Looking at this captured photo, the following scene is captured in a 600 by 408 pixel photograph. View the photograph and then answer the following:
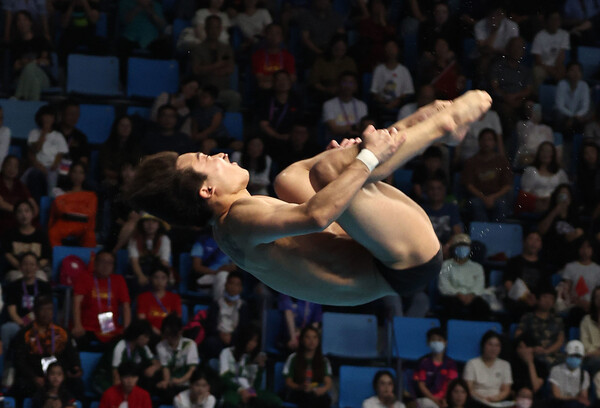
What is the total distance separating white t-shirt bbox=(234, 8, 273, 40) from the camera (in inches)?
394

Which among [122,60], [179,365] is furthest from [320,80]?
[179,365]

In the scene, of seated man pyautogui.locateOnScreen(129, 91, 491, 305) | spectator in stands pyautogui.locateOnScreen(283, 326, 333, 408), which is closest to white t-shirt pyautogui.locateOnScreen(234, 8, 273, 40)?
spectator in stands pyautogui.locateOnScreen(283, 326, 333, 408)

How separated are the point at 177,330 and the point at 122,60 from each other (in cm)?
318

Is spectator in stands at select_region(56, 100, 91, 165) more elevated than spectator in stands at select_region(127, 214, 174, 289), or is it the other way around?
spectator in stands at select_region(56, 100, 91, 165)

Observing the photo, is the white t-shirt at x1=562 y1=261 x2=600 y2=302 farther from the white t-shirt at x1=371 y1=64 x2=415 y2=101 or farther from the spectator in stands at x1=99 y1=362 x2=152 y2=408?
the spectator in stands at x1=99 y1=362 x2=152 y2=408

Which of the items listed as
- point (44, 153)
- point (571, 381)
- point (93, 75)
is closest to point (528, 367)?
point (571, 381)

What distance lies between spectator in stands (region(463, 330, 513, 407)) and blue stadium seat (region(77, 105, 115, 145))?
3.82 metres

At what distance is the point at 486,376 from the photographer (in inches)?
320

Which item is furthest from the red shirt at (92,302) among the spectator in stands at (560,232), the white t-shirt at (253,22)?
the spectator in stands at (560,232)

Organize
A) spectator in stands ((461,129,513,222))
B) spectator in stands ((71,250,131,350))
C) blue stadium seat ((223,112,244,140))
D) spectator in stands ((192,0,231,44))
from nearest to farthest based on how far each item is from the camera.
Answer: spectator in stands ((461,129,513,222)) → spectator in stands ((71,250,131,350)) → blue stadium seat ((223,112,244,140)) → spectator in stands ((192,0,231,44))

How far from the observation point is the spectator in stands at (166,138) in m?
8.67

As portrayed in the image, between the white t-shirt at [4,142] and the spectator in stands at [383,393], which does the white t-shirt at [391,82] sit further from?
the white t-shirt at [4,142]

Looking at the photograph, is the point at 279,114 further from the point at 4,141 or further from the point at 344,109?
the point at 4,141

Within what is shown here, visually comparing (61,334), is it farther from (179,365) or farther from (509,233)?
(509,233)
